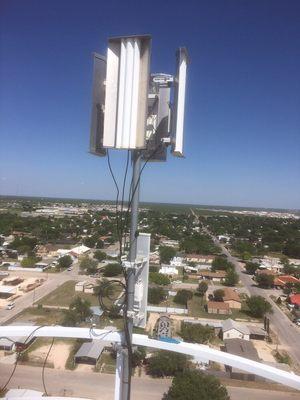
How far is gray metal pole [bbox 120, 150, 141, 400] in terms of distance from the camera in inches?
43.9

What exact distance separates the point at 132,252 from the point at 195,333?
20.7 ft

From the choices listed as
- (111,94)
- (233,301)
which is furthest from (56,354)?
(111,94)

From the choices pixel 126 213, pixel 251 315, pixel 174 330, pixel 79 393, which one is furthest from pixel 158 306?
pixel 126 213

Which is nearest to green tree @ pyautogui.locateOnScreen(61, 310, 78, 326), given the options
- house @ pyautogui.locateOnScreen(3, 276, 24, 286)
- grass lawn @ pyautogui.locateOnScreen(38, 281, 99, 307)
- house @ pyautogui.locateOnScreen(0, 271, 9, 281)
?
grass lawn @ pyautogui.locateOnScreen(38, 281, 99, 307)

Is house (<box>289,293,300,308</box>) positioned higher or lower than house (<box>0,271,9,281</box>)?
higher

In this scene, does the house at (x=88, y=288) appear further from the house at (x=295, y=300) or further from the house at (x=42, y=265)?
the house at (x=295, y=300)

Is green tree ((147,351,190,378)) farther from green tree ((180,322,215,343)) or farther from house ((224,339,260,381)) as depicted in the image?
green tree ((180,322,215,343))

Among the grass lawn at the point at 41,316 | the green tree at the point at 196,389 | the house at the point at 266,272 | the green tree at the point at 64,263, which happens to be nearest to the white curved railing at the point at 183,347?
the green tree at the point at 196,389

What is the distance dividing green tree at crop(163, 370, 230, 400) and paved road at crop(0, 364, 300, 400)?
536 mm

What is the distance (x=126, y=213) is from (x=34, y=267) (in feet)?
44.0

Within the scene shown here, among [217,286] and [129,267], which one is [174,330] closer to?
[217,286]

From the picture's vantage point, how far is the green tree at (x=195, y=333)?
683 cm

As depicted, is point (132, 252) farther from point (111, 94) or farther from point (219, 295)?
point (219, 295)

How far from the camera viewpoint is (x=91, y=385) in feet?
16.7
